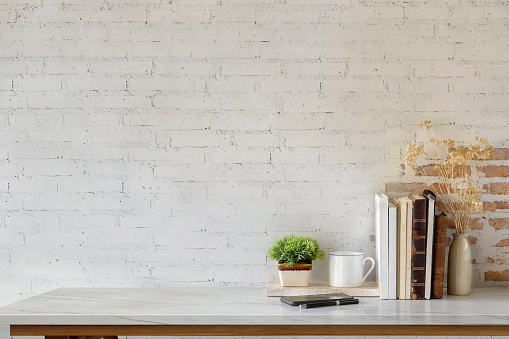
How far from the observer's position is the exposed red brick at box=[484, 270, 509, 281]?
2.31 meters

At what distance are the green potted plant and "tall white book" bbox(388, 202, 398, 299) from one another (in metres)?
0.29

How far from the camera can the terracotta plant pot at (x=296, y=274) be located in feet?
7.14

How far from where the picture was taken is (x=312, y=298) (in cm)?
198

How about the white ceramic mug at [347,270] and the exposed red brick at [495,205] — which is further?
the exposed red brick at [495,205]

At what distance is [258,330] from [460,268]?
84cm

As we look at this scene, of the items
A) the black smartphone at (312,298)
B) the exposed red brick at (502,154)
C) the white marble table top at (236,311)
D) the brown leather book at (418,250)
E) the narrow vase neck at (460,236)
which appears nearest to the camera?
the white marble table top at (236,311)

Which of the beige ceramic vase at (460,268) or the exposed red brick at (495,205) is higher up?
the exposed red brick at (495,205)

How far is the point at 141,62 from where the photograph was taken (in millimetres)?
2361

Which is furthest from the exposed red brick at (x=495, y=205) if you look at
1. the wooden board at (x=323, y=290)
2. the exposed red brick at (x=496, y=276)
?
the wooden board at (x=323, y=290)

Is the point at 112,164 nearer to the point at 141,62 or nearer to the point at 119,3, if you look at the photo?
the point at 141,62

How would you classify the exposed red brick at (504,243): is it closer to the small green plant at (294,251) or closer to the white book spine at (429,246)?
the white book spine at (429,246)

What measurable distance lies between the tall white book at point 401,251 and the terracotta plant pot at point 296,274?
0.34 m

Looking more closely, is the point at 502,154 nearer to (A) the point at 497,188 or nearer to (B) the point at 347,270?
(A) the point at 497,188

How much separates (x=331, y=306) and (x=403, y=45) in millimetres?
1103
